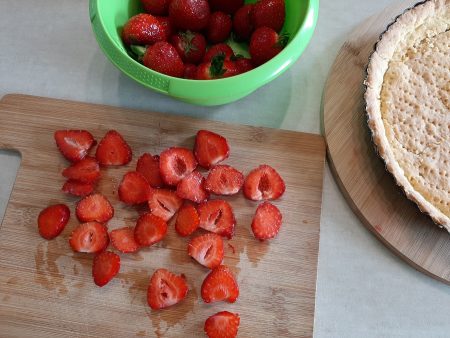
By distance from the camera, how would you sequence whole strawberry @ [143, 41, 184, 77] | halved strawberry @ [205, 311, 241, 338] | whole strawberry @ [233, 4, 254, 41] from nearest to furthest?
halved strawberry @ [205, 311, 241, 338], whole strawberry @ [143, 41, 184, 77], whole strawberry @ [233, 4, 254, 41]

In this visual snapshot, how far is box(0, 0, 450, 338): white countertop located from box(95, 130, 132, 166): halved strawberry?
169mm

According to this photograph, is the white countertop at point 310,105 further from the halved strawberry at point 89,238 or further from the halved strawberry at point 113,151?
the halved strawberry at point 89,238

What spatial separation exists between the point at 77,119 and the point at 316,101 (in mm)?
700

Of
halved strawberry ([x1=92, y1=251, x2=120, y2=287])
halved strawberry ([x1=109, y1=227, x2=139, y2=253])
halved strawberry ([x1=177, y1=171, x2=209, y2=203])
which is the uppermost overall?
halved strawberry ([x1=177, y1=171, x2=209, y2=203])

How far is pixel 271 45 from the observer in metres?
1.25

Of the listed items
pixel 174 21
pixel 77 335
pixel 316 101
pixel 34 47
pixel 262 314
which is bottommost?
pixel 77 335

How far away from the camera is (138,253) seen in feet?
3.98

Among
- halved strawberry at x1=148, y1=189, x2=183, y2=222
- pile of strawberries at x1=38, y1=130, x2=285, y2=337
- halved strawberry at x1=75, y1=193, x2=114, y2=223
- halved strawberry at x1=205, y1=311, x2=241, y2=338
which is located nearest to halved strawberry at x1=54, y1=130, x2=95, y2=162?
pile of strawberries at x1=38, y1=130, x2=285, y2=337

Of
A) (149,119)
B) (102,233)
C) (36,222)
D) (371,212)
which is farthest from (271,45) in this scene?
(36,222)

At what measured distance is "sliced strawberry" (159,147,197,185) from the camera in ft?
4.13

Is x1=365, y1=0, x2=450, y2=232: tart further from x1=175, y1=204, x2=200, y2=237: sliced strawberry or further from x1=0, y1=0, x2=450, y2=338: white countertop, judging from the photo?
x1=175, y1=204, x2=200, y2=237: sliced strawberry

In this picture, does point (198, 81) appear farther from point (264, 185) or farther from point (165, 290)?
point (165, 290)

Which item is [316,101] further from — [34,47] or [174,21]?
[34,47]

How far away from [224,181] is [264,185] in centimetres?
11
